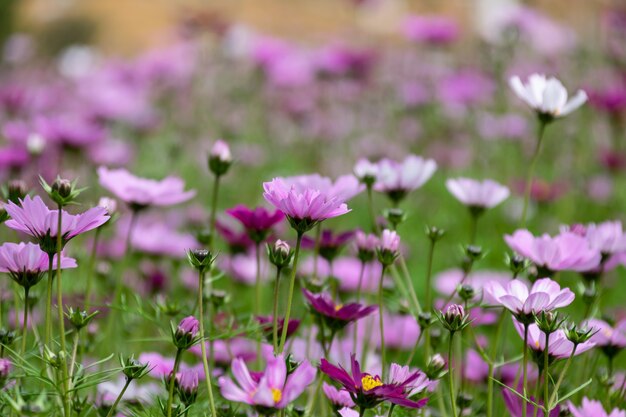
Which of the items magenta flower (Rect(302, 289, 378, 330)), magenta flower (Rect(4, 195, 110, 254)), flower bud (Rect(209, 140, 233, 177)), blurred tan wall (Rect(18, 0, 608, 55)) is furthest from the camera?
blurred tan wall (Rect(18, 0, 608, 55))

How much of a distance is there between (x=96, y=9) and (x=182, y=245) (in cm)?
530

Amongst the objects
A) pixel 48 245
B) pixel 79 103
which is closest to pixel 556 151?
pixel 79 103

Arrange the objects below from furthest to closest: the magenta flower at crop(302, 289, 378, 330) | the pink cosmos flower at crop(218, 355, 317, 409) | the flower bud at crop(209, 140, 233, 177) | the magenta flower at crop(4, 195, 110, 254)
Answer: the flower bud at crop(209, 140, 233, 177), the magenta flower at crop(302, 289, 378, 330), the magenta flower at crop(4, 195, 110, 254), the pink cosmos flower at crop(218, 355, 317, 409)

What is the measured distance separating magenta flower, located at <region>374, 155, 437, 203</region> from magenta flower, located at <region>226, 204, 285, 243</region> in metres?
0.17

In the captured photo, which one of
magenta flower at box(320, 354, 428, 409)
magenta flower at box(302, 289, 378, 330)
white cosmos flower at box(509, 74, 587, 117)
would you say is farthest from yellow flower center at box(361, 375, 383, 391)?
white cosmos flower at box(509, 74, 587, 117)

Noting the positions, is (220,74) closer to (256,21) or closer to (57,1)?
(256,21)

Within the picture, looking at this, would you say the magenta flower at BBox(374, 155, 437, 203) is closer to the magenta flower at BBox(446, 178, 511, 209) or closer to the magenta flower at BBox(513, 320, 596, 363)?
the magenta flower at BBox(446, 178, 511, 209)

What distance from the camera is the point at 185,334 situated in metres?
0.73

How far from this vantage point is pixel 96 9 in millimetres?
6406

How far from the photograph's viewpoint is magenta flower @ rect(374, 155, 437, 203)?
3.50 ft

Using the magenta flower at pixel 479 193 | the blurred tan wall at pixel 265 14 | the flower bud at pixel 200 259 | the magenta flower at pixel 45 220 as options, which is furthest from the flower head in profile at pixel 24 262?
the blurred tan wall at pixel 265 14

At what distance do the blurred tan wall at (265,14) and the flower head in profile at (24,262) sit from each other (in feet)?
17.5

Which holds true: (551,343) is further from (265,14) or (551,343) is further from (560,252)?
(265,14)

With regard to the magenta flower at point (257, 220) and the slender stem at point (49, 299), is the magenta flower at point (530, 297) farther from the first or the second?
the slender stem at point (49, 299)
